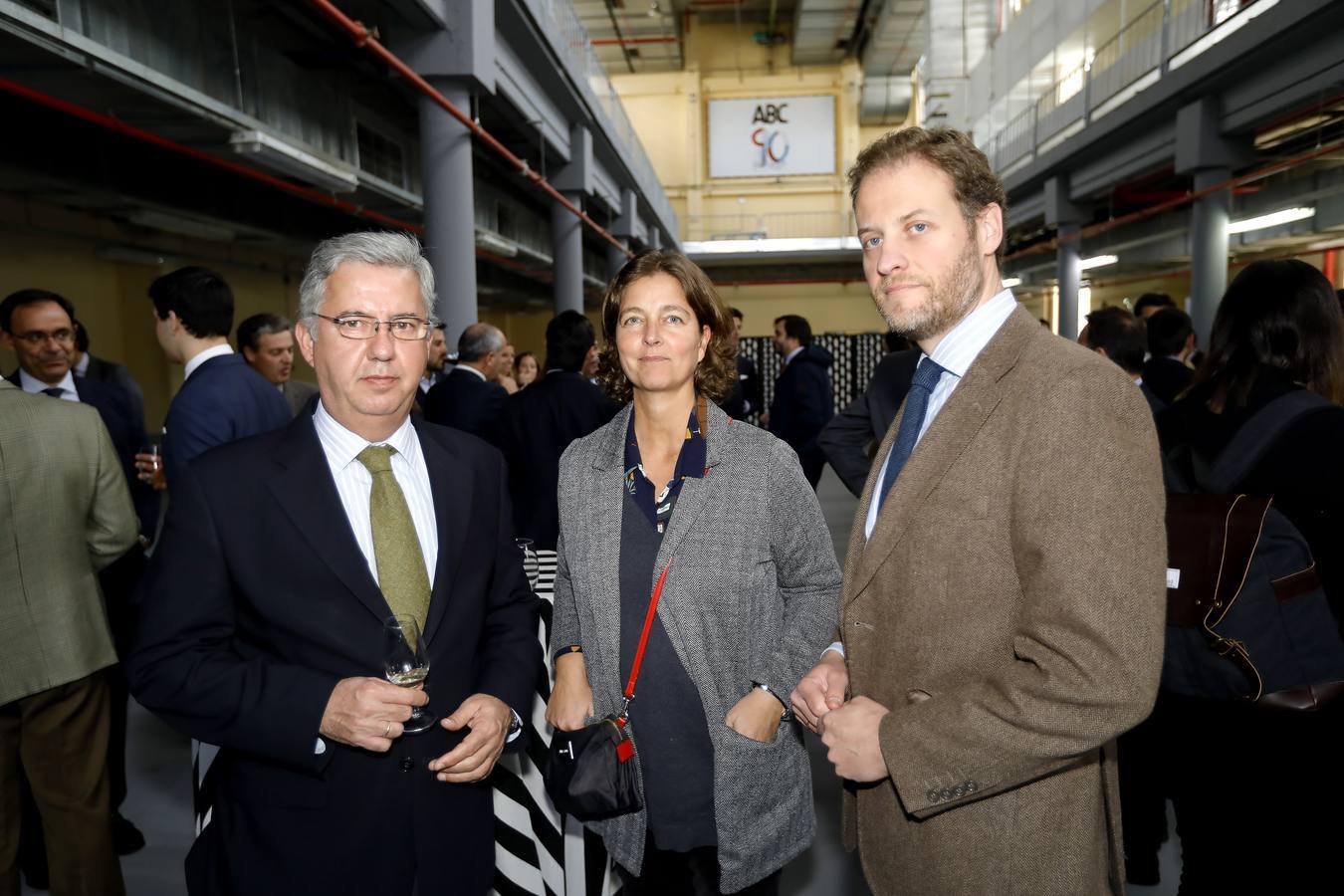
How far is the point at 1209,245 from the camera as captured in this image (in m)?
8.64

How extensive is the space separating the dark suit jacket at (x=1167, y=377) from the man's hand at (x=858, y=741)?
4.02 meters

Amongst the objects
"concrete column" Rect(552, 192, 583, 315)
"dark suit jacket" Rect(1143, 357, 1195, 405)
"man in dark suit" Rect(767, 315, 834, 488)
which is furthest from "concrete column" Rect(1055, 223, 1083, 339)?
"dark suit jacket" Rect(1143, 357, 1195, 405)

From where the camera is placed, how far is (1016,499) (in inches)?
45.1

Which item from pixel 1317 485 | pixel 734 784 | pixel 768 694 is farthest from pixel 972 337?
pixel 1317 485

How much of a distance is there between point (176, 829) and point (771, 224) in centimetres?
2365

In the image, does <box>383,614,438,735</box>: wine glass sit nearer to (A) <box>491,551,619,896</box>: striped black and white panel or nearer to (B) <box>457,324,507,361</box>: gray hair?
(A) <box>491,551,619,896</box>: striped black and white panel

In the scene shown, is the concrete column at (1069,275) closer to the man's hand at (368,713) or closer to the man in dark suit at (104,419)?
the man in dark suit at (104,419)

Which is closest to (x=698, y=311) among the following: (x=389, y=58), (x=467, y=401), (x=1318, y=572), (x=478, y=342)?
(x=1318, y=572)

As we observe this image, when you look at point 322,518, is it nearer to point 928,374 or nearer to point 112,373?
point 928,374

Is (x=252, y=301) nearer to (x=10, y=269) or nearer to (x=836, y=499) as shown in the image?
(x=10, y=269)

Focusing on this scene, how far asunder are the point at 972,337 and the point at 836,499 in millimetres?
9198

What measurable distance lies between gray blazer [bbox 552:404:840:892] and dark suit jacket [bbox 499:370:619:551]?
6.92 feet

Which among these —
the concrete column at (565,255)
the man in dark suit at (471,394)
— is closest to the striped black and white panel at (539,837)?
the man in dark suit at (471,394)

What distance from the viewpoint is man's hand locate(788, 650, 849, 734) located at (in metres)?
1.46
